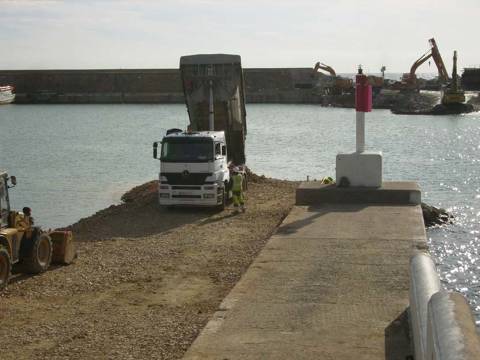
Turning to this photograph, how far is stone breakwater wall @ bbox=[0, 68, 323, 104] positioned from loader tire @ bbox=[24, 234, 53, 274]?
130m

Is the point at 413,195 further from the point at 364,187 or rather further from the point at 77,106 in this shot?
the point at 77,106

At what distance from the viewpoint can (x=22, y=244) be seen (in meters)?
15.7

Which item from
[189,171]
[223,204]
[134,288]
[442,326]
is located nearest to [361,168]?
[223,204]

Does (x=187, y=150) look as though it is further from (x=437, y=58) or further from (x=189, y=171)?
(x=437, y=58)

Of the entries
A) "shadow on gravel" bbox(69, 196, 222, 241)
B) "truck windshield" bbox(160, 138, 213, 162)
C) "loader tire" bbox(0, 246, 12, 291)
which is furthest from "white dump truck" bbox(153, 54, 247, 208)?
"loader tire" bbox(0, 246, 12, 291)

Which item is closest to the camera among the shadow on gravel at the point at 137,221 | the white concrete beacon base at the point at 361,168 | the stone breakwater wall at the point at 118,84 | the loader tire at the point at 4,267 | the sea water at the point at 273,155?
the loader tire at the point at 4,267

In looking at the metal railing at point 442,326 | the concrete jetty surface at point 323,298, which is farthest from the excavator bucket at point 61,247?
the metal railing at point 442,326

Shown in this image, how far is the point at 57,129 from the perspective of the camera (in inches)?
3706

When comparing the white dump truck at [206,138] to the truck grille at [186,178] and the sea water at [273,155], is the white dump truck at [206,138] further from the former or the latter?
the sea water at [273,155]

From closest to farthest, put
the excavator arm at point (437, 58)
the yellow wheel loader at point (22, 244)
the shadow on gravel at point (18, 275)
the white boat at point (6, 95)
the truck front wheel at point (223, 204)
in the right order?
the yellow wheel loader at point (22, 244) → the shadow on gravel at point (18, 275) → the truck front wheel at point (223, 204) → the excavator arm at point (437, 58) → the white boat at point (6, 95)

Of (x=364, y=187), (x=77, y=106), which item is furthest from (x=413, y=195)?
(x=77, y=106)

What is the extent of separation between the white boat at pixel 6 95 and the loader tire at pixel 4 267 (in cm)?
12928

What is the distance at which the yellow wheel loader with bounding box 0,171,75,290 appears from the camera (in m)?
14.7

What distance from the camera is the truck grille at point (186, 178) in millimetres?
24042
